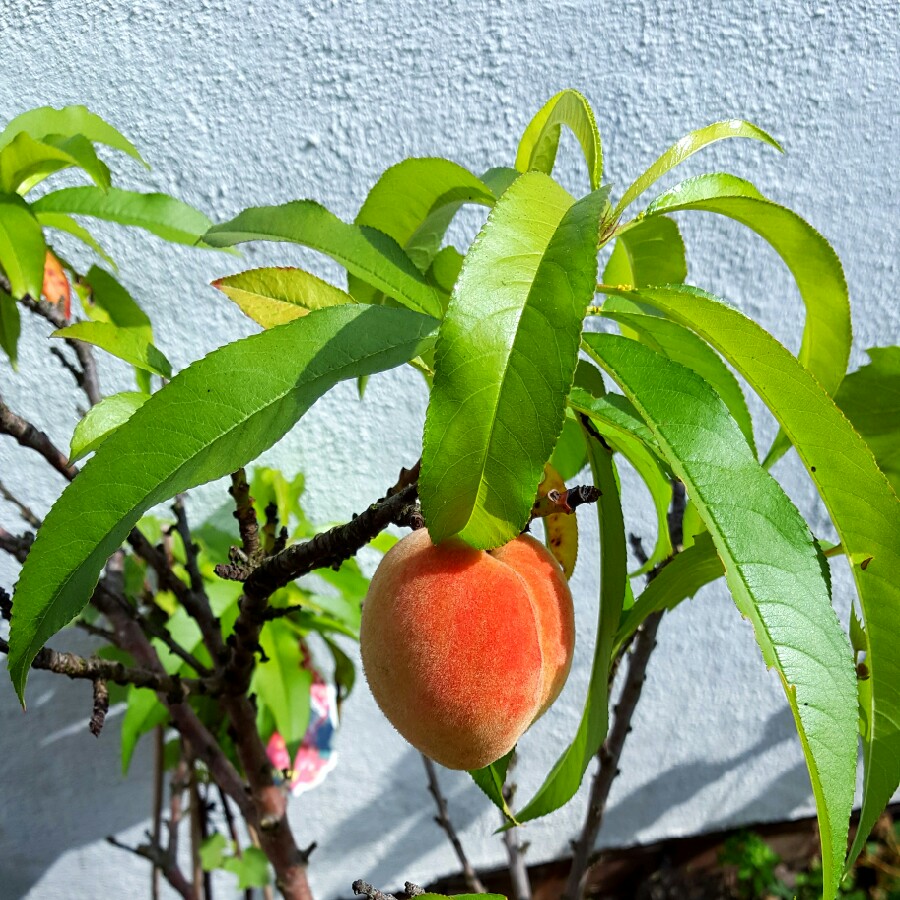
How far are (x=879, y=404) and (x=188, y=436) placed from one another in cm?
48

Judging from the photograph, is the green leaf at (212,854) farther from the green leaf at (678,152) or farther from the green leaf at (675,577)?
the green leaf at (678,152)

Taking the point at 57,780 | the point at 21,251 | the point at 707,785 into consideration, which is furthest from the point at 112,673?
the point at 707,785

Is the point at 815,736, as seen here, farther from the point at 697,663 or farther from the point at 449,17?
the point at 697,663

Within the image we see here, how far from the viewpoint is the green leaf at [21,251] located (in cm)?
57

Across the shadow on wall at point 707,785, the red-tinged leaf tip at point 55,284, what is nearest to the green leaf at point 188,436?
the red-tinged leaf tip at point 55,284

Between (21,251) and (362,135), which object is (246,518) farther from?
(362,135)

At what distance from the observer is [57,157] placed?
60 centimetres

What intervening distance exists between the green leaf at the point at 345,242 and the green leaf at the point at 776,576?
0.14 metres

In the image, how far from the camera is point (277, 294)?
0.47 metres

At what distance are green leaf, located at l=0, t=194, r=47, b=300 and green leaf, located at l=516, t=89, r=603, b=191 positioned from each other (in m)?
0.34

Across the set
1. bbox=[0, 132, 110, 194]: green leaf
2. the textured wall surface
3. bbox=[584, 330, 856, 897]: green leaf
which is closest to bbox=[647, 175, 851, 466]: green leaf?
bbox=[584, 330, 856, 897]: green leaf

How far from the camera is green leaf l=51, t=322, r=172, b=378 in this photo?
489 mm

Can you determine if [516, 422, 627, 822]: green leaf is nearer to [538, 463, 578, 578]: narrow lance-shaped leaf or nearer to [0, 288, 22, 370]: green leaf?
[538, 463, 578, 578]: narrow lance-shaped leaf

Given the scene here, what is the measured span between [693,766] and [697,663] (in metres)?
0.22
